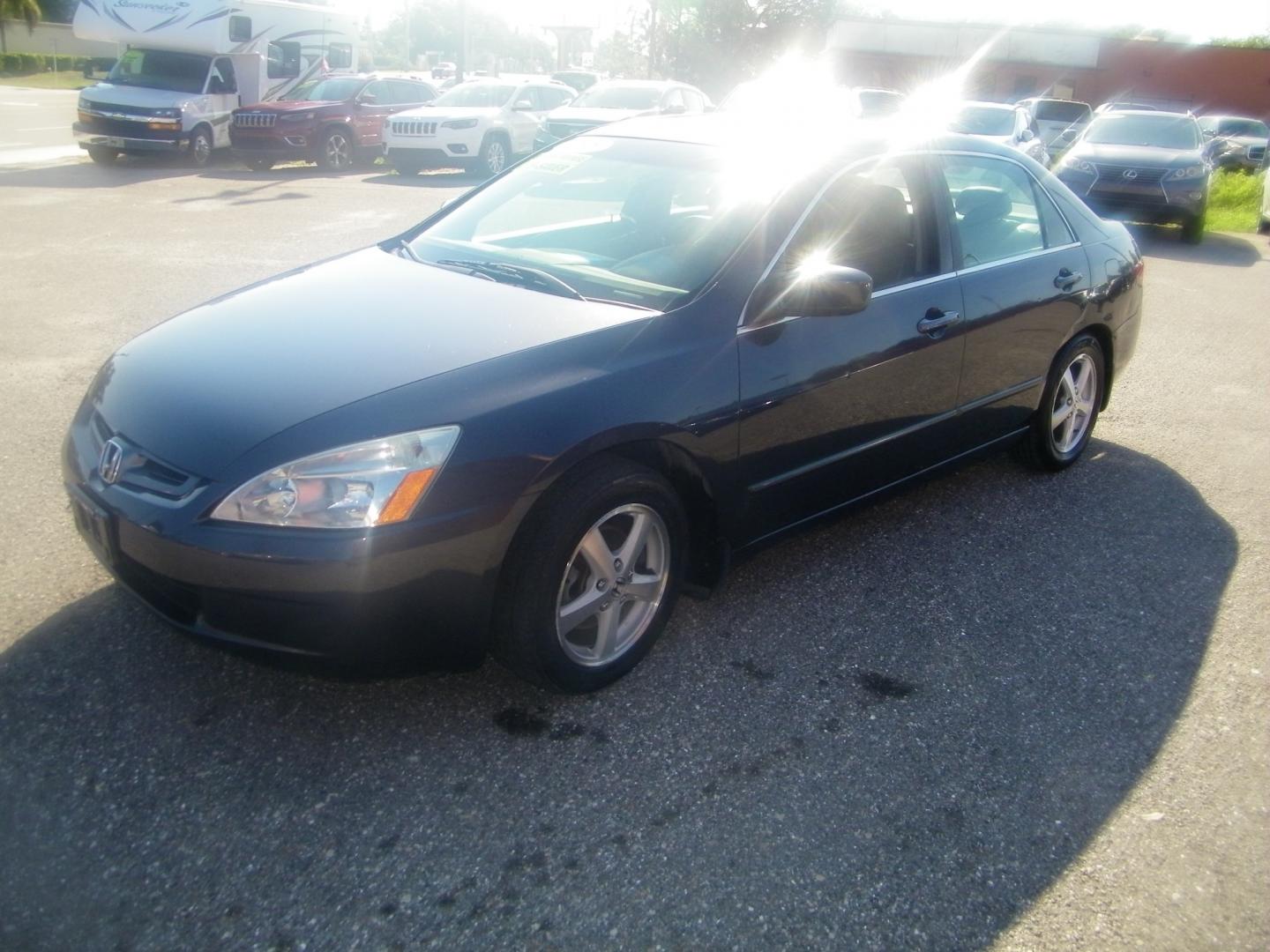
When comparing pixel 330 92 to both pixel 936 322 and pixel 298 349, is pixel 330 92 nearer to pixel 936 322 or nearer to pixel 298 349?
pixel 936 322

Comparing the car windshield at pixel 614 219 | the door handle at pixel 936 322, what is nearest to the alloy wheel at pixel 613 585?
the car windshield at pixel 614 219

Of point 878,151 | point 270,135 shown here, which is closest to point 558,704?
point 878,151

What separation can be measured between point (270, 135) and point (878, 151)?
15.8 metres

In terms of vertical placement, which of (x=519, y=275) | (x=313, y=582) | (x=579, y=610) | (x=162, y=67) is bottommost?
(x=579, y=610)

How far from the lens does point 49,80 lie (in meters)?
48.1

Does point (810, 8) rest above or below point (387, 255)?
above

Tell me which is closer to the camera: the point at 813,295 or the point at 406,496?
the point at 406,496

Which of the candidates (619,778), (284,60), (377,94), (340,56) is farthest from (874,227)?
(340,56)

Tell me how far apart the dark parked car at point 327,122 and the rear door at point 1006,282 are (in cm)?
1546

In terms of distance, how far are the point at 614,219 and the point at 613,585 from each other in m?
1.49

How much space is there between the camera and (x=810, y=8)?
1845 inches

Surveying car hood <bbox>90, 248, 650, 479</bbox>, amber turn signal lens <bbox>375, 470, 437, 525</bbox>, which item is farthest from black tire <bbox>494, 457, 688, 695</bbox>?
car hood <bbox>90, 248, 650, 479</bbox>

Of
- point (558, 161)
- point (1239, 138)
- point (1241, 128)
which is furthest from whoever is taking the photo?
point (1241, 128)

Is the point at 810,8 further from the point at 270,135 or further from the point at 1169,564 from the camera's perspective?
the point at 1169,564
